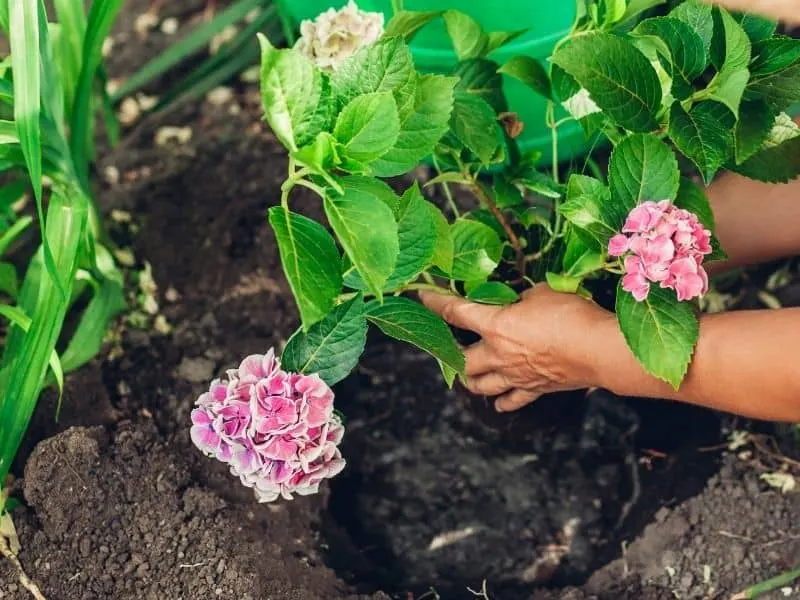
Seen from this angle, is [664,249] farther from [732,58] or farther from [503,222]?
[503,222]

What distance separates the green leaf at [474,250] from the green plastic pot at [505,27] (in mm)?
324

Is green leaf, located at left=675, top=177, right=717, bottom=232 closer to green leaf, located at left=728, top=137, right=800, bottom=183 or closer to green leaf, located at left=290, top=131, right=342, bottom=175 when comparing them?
green leaf, located at left=728, top=137, right=800, bottom=183

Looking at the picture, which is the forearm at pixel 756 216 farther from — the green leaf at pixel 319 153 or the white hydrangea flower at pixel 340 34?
the green leaf at pixel 319 153

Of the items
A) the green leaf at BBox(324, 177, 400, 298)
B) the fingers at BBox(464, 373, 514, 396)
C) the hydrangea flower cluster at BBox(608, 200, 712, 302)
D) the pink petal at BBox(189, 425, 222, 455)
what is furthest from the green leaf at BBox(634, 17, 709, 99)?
the pink petal at BBox(189, 425, 222, 455)

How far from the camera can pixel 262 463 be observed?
104 cm

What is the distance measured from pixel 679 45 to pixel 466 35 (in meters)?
0.30

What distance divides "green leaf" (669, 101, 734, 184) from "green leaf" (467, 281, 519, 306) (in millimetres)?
301

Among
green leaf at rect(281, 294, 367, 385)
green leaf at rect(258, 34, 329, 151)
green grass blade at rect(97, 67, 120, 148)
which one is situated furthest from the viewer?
green grass blade at rect(97, 67, 120, 148)

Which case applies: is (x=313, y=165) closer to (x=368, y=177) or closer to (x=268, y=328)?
(x=368, y=177)

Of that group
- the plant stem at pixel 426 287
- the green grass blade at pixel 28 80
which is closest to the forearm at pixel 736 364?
the plant stem at pixel 426 287

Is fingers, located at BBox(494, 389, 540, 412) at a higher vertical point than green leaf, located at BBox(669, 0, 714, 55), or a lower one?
lower

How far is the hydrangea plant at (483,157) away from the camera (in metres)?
0.92

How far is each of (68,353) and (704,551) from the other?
1.00 meters

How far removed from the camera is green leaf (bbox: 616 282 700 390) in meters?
1.04
